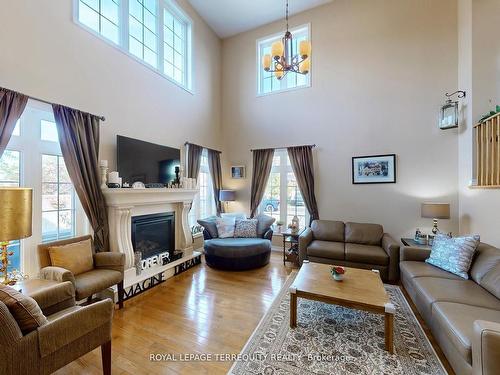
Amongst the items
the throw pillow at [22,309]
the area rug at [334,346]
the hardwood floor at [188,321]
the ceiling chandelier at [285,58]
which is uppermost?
the ceiling chandelier at [285,58]

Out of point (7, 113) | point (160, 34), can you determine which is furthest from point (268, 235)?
point (160, 34)

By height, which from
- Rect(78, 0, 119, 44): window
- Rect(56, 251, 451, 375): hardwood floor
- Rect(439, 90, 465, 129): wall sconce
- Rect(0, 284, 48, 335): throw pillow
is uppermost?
Rect(78, 0, 119, 44): window

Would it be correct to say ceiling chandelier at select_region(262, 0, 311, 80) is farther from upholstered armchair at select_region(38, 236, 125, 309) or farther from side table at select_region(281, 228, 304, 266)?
upholstered armchair at select_region(38, 236, 125, 309)

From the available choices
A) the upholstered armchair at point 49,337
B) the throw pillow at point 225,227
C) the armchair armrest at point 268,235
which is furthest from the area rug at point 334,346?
the throw pillow at point 225,227

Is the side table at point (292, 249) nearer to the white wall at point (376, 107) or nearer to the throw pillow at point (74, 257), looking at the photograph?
the white wall at point (376, 107)

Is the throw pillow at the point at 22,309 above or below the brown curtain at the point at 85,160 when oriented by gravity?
below

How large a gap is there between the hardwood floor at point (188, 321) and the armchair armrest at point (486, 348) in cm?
70

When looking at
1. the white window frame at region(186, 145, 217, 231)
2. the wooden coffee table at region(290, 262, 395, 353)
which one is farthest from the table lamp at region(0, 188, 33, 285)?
the white window frame at region(186, 145, 217, 231)

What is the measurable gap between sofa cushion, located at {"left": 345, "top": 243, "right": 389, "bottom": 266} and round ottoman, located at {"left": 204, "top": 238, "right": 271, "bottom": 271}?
142cm

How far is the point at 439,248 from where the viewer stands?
2.90m

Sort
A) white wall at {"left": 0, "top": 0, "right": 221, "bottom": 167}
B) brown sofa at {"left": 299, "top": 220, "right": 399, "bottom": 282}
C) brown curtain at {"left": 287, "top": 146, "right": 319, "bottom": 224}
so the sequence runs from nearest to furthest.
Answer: white wall at {"left": 0, "top": 0, "right": 221, "bottom": 167} < brown sofa at {"left": 299, "top": 220, "right": 399, "bottom": 282} < brown curtain at {"left": 287, "top": 146, "right": 319, "bottom": 224}

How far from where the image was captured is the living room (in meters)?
1.98

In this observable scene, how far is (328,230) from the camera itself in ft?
14.4

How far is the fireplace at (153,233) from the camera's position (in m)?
3.58
